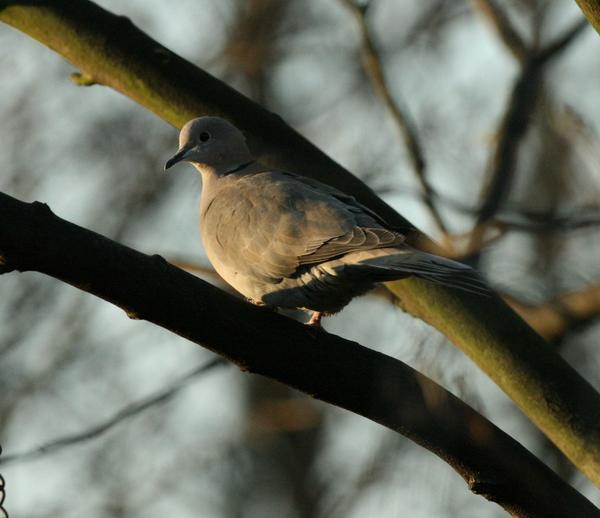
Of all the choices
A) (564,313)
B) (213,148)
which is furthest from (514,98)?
(213,148)

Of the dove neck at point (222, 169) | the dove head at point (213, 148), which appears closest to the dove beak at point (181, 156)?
the dove head at point (213, 148)

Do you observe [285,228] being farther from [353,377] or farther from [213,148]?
[213,148]

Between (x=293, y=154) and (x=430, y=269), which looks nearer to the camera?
(x=430, y=269)

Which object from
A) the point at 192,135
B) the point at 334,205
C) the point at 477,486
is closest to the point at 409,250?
the point at 334,205

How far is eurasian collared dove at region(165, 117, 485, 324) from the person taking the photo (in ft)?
13.5

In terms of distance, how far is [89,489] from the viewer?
9.84m

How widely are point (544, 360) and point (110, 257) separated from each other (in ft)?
5.79

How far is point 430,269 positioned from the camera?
381 cm

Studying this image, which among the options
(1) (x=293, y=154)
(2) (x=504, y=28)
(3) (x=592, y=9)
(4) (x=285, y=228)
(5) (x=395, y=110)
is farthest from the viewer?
(2) (x=504, y=28)

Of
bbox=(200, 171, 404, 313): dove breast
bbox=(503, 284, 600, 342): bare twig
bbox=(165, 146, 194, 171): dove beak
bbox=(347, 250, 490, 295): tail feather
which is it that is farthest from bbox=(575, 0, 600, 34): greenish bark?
bbox=(165, 146, 194, 171): dove beak

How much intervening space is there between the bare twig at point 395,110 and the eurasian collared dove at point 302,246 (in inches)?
14.2

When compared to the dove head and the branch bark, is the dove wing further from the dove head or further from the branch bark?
the branch bark

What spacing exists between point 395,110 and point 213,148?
958 mm

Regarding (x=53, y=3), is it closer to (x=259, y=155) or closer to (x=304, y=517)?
(x=259, y=155)
